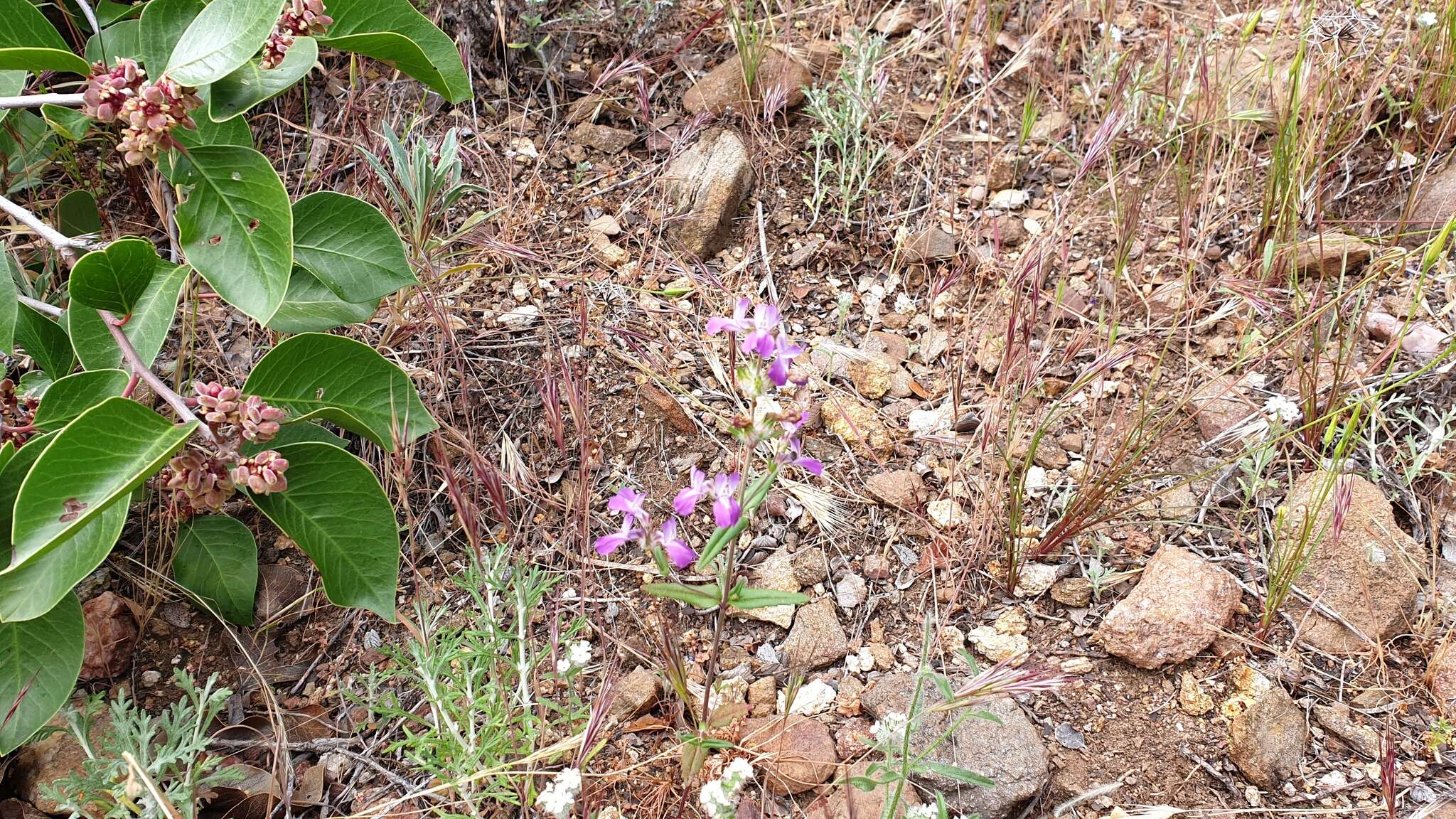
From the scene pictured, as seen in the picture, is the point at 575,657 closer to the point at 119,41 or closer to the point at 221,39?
the point at 221,39

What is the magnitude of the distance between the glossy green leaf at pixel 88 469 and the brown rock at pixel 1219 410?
2.01 meters

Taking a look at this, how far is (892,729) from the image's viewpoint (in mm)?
1562

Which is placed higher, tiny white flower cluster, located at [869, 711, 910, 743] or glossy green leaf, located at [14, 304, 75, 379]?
glossy green leaf, located at [14, 304, 75, 379]

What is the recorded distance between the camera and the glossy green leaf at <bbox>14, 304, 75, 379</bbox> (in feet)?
5.47

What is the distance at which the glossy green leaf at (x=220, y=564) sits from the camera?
70.9 inches

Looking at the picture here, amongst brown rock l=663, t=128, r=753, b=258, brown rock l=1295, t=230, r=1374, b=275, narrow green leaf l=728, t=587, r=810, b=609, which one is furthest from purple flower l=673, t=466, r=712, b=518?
brown rock l=1295, t=230, r=1374, b=275

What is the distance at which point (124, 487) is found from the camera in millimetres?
1282

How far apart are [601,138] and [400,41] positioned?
115 cm

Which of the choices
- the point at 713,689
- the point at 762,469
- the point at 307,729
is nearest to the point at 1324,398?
the point at 762,469

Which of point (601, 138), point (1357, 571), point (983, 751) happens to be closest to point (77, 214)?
point (601, 138)

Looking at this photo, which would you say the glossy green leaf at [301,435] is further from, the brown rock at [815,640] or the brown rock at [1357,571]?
the brown rock at [1357,571]

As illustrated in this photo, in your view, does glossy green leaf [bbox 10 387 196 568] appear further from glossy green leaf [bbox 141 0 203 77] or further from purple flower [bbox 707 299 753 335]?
purple flower [bbox 707 299 753 335]

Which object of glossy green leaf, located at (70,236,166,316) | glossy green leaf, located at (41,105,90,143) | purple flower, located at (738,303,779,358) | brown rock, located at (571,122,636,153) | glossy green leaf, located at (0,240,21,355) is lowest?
brown rock, located at (571,122,636,153)

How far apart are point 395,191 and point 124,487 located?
972 millimetres
